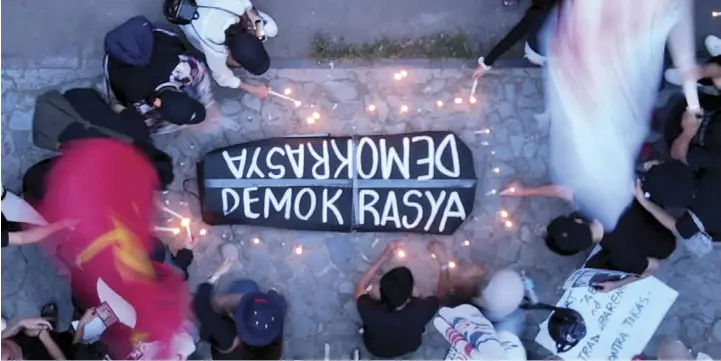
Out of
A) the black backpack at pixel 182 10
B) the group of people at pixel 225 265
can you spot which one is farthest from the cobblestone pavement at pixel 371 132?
the black backpack at pixel 182 10

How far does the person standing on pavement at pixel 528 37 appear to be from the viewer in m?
4.68

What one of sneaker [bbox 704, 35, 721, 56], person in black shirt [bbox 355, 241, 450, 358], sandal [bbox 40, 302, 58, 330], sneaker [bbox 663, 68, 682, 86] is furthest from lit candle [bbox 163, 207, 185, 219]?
sneaker [bbox 704, 35, 721, 56]

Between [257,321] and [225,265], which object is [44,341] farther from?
[257,321]

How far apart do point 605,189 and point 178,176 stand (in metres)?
2.76

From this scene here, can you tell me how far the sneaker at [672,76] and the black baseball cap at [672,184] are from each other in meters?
0.64

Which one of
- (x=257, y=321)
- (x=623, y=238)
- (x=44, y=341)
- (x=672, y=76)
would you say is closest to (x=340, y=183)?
(x=257, y=321)

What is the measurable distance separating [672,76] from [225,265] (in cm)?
310

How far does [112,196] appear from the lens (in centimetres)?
455

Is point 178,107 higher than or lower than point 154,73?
lower

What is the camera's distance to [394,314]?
468cm

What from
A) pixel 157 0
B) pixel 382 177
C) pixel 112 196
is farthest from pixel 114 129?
pixel 382 177

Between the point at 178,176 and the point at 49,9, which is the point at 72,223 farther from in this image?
the point at 49,9

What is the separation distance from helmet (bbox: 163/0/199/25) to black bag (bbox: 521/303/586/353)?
2752mm

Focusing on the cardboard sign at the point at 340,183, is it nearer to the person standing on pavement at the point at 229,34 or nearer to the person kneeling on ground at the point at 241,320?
the person kneeling on ground at the point at 241,320
